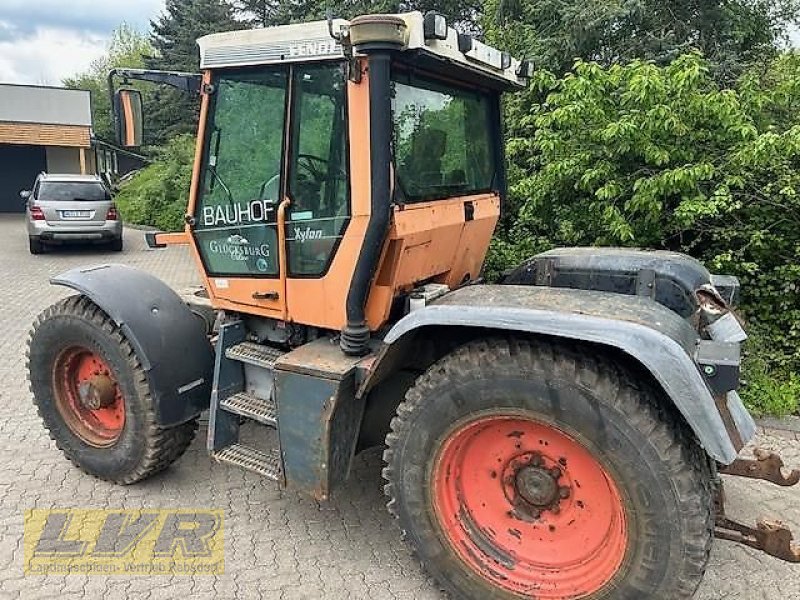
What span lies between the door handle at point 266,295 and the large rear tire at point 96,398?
2.57 feet

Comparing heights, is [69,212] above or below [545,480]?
above

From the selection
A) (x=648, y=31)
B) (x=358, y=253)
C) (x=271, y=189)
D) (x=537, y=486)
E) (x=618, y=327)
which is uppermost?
(x=648, y=31)

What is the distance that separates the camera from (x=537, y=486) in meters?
2.90

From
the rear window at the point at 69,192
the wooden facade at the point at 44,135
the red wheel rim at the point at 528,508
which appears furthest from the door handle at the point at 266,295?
the wooden facade at the point at 44,135

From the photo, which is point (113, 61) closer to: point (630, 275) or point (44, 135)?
point (44, 135)

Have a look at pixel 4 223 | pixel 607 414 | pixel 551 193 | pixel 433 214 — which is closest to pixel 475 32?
pixel 551 193

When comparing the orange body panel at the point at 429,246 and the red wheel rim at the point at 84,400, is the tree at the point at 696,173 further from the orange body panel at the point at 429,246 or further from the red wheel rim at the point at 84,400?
the red wheel rim at the point at 84,400

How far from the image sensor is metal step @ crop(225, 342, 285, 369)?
142 inches

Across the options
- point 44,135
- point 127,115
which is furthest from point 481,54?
point 44,135

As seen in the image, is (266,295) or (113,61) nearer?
(266,295)

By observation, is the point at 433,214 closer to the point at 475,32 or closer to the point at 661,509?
the point at 661,509

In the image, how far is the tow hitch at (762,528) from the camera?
2680mm

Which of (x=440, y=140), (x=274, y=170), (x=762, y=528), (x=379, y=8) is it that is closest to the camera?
(x=762, y=528)

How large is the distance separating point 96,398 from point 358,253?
1956 mm
